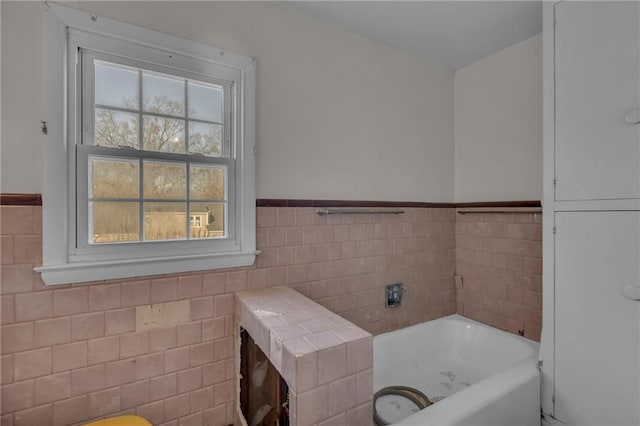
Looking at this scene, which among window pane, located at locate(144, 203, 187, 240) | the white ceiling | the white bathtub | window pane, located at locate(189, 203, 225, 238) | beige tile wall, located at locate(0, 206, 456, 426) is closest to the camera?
beige tile wall, located at locate(0, 206, 456, 426)

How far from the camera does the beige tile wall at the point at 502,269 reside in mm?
2152

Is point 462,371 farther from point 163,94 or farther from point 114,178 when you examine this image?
point 163,94

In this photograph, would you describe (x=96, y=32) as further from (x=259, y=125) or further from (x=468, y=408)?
(x=468, y=408)

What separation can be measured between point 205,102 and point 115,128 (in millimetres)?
460

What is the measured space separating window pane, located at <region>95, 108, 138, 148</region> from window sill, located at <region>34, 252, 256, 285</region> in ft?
1.88

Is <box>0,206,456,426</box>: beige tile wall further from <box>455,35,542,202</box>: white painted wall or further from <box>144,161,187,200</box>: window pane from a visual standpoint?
<box>455,35,542,202</box>: white painted wall

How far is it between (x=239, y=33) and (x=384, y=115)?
3.70 ft

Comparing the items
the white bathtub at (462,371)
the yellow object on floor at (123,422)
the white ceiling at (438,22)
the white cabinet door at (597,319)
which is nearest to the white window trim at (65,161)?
the yellow object on floor at (123,422)

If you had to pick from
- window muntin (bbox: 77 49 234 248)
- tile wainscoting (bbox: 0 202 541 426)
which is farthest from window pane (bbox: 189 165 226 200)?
tile wainscoting (bbox: 0 202 541 426)

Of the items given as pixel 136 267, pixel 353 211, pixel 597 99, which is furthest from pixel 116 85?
pixel 597 99

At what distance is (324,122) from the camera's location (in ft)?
6.56

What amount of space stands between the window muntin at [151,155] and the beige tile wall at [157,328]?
0.24 metres

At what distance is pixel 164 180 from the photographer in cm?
158

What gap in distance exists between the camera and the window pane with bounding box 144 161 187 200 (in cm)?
154
